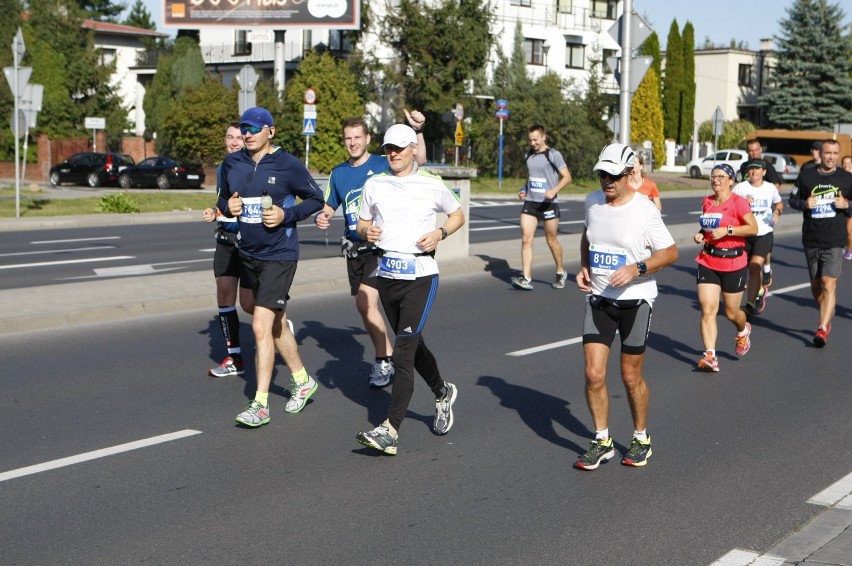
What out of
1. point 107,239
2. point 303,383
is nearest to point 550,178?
point 303,383

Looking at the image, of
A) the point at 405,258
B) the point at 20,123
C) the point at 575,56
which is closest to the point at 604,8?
the point at 575,56

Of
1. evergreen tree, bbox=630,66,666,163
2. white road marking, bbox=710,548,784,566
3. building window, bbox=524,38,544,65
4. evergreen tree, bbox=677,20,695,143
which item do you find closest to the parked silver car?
evergreen tree, bbox=630,66,666,163

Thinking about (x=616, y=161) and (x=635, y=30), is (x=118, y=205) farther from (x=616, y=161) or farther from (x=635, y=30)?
(x=616, y=161)

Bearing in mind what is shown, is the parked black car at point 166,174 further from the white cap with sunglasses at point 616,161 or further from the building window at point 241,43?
the white cap with sunglasses at point 616,161

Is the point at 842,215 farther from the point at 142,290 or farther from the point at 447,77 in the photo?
the point at 447,77

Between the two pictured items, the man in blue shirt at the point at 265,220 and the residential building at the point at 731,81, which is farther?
the residential building at the point at 731,81

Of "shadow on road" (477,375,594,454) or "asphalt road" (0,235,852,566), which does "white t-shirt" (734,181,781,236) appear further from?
"shadow on road" (477,375,594,454)

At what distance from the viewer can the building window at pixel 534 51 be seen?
6303cm

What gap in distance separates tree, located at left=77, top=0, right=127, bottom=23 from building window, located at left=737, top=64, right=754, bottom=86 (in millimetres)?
52893

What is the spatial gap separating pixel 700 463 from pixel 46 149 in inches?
1893

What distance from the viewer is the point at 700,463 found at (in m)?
6.68

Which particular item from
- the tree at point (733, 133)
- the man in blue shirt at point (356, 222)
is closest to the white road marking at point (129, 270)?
the man in blue shirt at point (356, 222)

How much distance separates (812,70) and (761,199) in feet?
206

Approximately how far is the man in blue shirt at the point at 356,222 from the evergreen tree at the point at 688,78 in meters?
66.7
